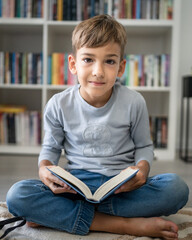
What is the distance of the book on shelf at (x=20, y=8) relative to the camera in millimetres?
1982

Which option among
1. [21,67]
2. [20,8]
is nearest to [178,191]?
[21,67]

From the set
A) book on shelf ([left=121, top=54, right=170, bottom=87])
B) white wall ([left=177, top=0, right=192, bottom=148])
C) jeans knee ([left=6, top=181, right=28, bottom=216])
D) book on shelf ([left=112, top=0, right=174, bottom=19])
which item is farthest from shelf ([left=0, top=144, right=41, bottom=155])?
jeans knee ([left=6, top=181, right=28, bottom=216])

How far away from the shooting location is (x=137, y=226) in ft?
2.79

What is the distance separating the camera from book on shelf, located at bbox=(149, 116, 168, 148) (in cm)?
206

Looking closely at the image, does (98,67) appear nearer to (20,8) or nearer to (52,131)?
(52,131)

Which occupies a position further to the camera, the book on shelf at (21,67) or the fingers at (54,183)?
the book on shelf at (21,67)

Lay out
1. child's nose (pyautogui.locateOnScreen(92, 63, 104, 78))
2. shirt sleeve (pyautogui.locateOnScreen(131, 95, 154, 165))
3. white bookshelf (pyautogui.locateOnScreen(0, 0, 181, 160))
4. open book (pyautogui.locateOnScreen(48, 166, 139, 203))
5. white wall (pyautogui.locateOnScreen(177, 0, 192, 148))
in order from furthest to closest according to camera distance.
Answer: white wall (pyautogui.locateOnScreen(177, 0, 192, 148)) → white bookshelf (pyautogui.locateOnScreen(0, 0, 181, 160)) → shirt sleeve (pyautogui.locateOnScreen(131, 95, 154, 165)) → child's nose (pyautogui.locateOnScreen(92, 63, 104, 78)) → open book (pyautogui.locateOnScreen(48, 166, 139, 203))

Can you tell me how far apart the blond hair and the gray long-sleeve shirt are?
0.56 ft

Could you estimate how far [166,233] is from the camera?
0.81 metres

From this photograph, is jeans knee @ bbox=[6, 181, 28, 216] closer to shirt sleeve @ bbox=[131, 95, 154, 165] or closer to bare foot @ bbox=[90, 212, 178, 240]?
bare foot @ bbox=[90, 212, 178, 240]

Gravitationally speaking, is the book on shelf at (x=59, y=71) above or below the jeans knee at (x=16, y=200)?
above

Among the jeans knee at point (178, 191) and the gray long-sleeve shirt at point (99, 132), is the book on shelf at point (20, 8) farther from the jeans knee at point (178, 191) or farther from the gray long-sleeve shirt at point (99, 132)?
the jeans knee at point (178, 191)

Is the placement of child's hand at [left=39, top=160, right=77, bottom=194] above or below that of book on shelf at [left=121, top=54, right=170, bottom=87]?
below

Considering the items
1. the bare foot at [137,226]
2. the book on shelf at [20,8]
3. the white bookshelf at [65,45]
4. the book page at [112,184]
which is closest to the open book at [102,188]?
the book page at [112,184]
